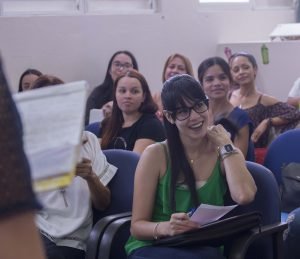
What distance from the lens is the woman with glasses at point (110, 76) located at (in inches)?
175

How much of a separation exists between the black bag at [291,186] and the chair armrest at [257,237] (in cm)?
57

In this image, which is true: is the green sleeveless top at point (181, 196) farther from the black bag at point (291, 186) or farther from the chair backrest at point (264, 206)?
the black bag at point (291, 186)

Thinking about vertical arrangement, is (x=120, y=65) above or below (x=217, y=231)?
above

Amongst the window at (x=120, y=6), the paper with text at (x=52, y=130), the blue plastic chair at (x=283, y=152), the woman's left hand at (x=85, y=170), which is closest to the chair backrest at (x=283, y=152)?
the blue plastic chair at (x=283, y=152)

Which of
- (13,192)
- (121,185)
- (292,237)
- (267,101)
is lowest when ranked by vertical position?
(292,237)

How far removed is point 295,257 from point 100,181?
0.88 meters

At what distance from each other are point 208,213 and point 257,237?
0.68ft

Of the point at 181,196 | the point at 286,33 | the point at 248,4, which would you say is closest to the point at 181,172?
the point at 181,196

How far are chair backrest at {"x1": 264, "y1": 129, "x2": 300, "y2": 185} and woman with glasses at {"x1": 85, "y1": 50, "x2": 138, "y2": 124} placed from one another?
180 cm

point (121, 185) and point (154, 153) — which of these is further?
point (121, 185)

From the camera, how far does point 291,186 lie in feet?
9.11

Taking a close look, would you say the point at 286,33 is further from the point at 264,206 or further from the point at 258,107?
the point at 264,206

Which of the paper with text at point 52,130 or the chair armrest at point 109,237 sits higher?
the paper with text at point 52,130

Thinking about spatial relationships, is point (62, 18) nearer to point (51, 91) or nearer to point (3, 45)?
point (3, 45)
